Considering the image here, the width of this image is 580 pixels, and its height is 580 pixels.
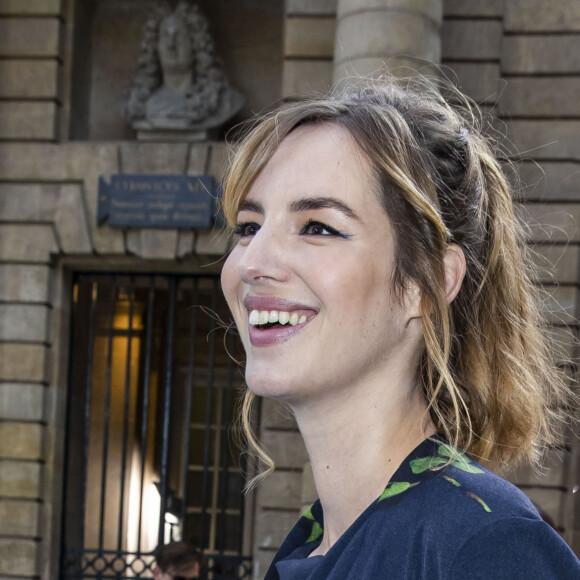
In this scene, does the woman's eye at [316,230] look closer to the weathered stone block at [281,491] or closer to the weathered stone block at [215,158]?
the weathered stone block at [281,491]

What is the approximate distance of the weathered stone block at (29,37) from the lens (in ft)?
29.2

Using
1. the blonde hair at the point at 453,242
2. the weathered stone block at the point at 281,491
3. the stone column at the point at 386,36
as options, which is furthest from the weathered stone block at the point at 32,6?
the blonde hair at the point at 453,242

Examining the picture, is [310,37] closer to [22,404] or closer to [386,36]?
[386,36]

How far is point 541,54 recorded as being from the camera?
8406 millimetres

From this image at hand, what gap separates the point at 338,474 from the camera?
150 centimetres

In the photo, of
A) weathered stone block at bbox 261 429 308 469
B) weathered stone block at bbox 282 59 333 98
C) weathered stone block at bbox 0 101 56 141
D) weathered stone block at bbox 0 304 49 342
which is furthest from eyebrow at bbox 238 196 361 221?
weathered stone block at bbox 0 101 56 141

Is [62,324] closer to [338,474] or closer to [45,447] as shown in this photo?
[45,447]

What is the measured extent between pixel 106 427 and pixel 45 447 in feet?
1.81

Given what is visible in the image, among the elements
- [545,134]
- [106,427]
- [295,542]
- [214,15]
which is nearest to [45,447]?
[106,427]

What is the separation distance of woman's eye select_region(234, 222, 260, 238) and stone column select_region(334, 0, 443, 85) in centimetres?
572

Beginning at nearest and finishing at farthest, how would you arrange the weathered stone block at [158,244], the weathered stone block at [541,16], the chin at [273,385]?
the chin at [273,385] < the weathered stone block at [541,16] < the weathered stone block at [158,244]

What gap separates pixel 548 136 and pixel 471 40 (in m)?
1.03

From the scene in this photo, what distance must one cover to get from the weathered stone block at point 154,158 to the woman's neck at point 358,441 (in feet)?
24.1

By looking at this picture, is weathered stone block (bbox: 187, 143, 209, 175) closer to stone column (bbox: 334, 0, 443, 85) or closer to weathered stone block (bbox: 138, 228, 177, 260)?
weathered stone block (bbox: 138, 228, 177, 260)
